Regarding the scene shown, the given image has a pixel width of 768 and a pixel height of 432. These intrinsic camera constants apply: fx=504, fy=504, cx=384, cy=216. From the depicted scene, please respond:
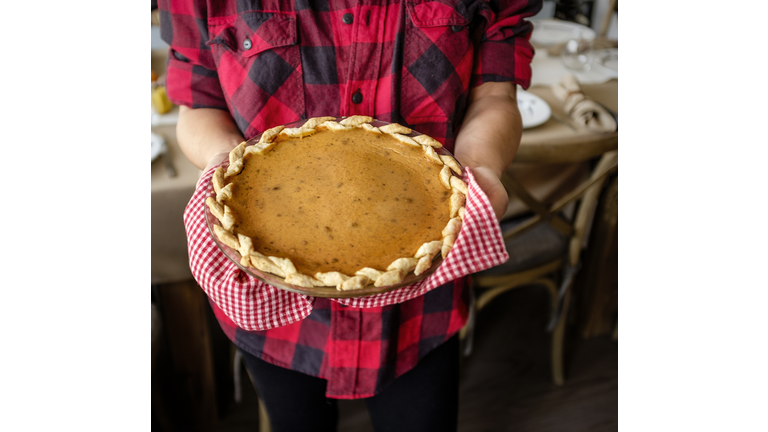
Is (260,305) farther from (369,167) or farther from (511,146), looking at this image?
(511,146)

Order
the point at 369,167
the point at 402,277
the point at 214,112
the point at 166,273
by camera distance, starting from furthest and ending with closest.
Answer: the point at 166,273 < the point at 214,112 < the point at 369,167 < the point at 402,277

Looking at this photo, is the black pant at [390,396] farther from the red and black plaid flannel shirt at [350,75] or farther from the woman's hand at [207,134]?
the woman's hand at [207,134]

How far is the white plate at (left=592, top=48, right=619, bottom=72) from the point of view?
6.94 ft

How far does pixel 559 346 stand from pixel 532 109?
0.88 metres

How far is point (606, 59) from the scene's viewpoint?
2.14 metres

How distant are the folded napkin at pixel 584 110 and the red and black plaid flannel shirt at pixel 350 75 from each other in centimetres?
68

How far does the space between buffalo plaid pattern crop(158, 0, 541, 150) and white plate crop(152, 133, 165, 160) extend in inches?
17.2

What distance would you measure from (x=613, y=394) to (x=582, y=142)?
1.06 metres

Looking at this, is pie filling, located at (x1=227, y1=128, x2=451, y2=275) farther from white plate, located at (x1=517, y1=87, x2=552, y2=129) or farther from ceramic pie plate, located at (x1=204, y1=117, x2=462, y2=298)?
white plate, located at (x1=517, y1=87, x2=552, y2=129)

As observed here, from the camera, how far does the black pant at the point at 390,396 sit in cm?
101

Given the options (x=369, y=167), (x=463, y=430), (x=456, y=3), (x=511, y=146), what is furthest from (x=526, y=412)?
(x=456, y=3)

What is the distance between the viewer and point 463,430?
5.81ft

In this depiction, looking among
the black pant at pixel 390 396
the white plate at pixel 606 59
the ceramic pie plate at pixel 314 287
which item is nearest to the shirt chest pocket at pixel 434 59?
the ceramic pie plate at pixel 314 287

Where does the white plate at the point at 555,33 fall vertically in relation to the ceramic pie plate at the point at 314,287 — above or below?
above
